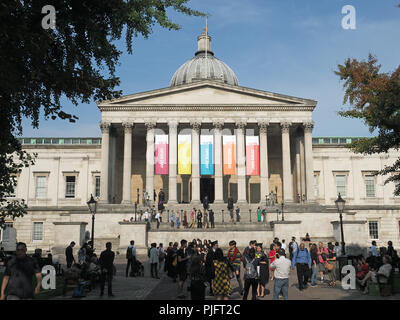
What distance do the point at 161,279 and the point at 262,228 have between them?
45.5ft

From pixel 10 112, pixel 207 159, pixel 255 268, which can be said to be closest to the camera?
pixel 255 268

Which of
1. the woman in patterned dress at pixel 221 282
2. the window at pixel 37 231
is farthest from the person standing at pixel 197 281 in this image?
the window at pixel 37 231

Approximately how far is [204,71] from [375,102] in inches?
1657

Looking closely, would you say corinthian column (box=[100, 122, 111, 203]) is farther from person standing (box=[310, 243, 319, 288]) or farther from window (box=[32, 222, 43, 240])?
person standing (box=[310, 243, 319, 288])

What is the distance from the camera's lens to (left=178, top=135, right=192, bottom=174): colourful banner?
137 feet

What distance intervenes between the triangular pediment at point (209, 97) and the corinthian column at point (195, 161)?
9.16ft

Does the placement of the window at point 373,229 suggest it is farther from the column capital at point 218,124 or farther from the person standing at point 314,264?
the person standing at point 314,264

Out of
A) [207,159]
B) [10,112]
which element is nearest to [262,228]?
[207,159]

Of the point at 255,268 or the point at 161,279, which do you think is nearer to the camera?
the point at 255,268

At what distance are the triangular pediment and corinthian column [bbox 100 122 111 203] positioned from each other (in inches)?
97.3

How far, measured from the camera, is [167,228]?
107 feet

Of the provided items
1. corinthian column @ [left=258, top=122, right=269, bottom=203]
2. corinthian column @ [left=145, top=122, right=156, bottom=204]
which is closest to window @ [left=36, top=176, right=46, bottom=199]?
corinthian column @ [left=145, top=122, right=156, bottom=204]

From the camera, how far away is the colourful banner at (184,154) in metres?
41.8
